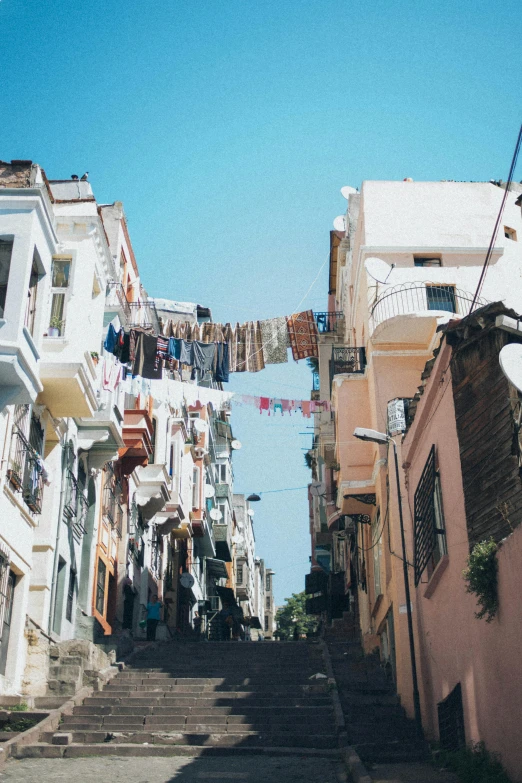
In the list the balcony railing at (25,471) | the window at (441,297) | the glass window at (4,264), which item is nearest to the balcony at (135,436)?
the balcony railing at (25,471)

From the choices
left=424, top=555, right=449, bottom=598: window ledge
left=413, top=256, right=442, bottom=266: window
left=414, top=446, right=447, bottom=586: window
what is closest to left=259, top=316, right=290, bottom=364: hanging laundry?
left=413, top=256, right=442, bottom=266: window

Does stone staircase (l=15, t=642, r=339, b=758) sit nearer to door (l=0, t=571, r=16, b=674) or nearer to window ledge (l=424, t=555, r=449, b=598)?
door (l=0, t=571, r=16, b=674)

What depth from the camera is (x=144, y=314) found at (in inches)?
1164

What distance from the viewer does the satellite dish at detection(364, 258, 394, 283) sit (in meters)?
24.1

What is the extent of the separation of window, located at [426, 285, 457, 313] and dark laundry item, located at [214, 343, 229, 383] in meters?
6.07

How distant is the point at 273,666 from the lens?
20.7 meters

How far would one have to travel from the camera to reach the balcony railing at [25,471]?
54.2 feet

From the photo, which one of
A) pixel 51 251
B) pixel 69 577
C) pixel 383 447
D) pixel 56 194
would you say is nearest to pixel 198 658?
pixel 69 577

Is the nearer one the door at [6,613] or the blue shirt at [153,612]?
the door at [6,613]

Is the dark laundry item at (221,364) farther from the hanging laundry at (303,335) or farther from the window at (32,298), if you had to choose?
the window at (32,298)

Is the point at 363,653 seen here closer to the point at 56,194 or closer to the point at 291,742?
the point at 291,742

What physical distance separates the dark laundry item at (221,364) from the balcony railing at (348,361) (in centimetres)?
390

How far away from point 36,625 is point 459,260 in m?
16.8

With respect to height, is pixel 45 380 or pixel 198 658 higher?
pixel 45 380
